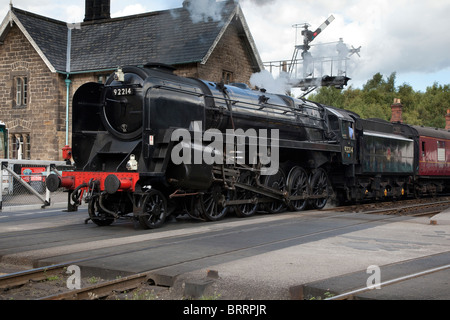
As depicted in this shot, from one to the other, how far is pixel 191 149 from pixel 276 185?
3.79 metres

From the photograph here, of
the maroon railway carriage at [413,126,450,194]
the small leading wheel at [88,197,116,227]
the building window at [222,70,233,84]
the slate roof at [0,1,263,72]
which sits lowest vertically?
the small leading wheel at [88,197,116,227]

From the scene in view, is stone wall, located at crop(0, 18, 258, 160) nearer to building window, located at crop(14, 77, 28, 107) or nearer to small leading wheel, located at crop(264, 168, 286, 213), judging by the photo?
building window, located at crop(14, 77, 28, 107)

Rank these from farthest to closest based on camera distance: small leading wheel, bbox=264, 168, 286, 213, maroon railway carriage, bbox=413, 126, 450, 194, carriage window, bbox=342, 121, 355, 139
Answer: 1. maroon railway carriage, bbox=413, 126, 450, 194
2. carriage window, bbox=342, 121, 355, 139
3. small leading wheel, bbox=264, 168, 286, 213

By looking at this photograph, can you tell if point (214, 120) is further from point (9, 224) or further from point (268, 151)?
point (9, 224)

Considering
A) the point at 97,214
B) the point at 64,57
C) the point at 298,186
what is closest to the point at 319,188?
the point at 298,186

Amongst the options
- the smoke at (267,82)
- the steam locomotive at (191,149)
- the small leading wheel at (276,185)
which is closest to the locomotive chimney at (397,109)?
the smoke at (267,82)

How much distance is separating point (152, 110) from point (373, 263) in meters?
4.86

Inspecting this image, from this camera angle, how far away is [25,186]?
42.7ft

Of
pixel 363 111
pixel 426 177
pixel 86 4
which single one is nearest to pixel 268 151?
pixel 426 177

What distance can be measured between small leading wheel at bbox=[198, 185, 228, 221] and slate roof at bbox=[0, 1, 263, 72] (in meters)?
10.7

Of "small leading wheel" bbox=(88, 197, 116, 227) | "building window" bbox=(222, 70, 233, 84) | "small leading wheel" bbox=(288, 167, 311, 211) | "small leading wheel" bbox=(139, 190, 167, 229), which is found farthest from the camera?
"building window" bbox=(222, 70, 233, 84)

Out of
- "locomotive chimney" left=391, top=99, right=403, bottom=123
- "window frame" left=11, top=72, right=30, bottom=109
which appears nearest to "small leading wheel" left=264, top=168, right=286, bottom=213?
"window frame" left=11, top=72, right=30, bottom=109

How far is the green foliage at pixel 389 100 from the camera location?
4856 cm

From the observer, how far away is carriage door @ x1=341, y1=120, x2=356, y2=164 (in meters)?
15.1
